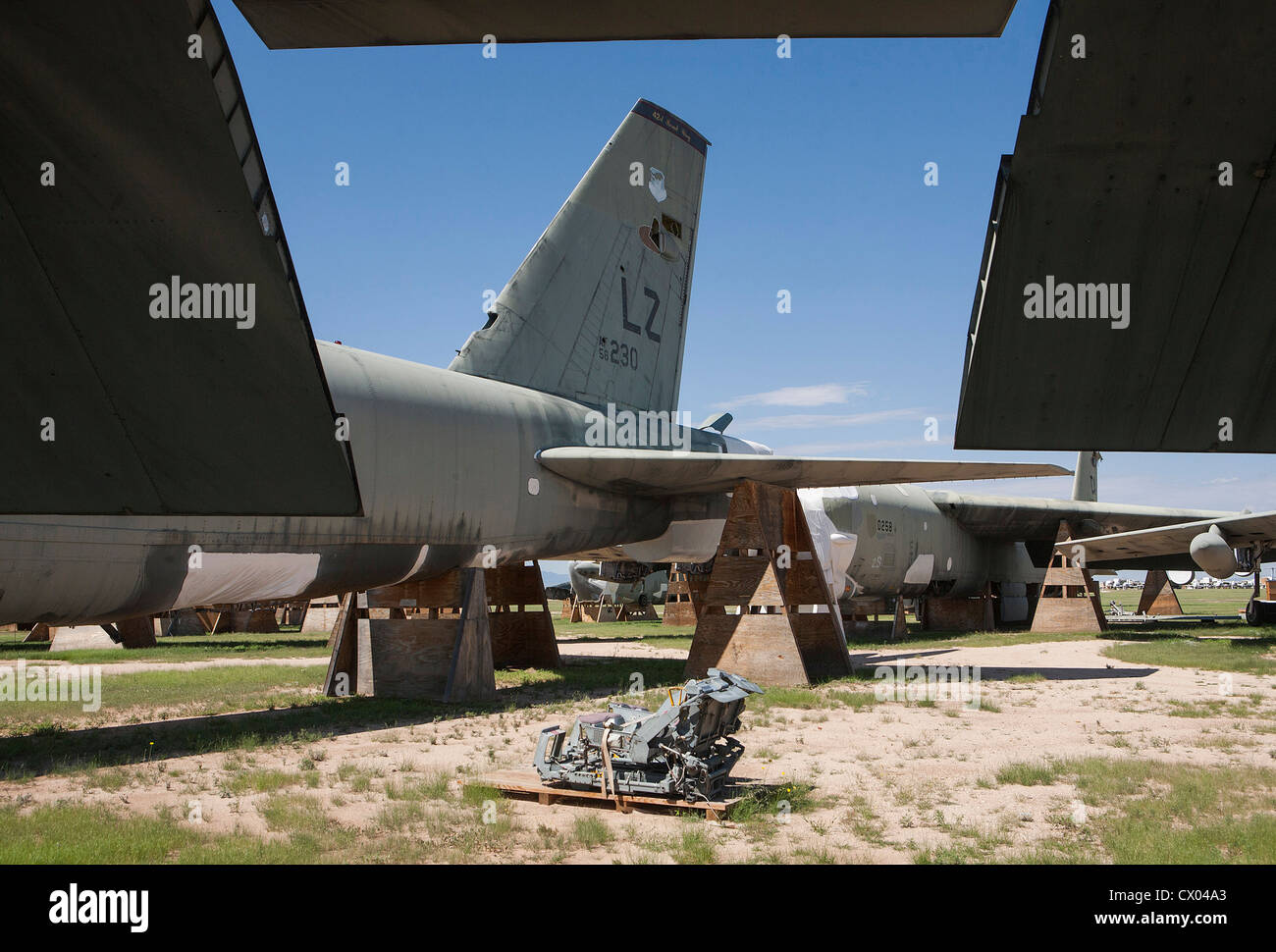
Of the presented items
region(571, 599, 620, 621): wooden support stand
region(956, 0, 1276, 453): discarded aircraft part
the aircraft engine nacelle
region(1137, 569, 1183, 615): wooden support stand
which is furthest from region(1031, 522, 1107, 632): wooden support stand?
region(956, 0, 1276, 453): discarded aircraft part

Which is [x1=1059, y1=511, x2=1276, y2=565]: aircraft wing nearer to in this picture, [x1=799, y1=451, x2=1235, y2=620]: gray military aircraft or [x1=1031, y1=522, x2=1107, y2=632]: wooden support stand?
[x1=799, y1=451, x2=1235, y2=620]: gray military aircraft

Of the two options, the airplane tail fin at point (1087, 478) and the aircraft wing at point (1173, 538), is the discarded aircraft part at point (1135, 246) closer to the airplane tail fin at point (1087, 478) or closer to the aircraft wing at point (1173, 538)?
the aircraft wing at point (1173, 538)

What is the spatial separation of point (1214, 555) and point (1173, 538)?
386 cm

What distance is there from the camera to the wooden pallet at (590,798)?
7.70m

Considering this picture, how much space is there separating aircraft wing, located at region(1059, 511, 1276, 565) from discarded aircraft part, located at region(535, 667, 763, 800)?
2217 cm

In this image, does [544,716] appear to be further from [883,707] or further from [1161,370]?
[1161,370]

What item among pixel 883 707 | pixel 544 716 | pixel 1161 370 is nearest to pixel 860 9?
pixel 1161 370

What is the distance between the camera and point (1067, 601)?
28984 millimetres

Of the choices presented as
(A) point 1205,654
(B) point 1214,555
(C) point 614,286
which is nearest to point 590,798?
(C) point 614,286

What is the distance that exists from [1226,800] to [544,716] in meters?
8.13

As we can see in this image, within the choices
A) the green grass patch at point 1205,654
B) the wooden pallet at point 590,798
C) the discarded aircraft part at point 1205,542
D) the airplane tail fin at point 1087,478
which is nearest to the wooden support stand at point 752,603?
the wooden pallet at point 590,798

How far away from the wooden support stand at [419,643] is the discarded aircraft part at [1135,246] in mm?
11603

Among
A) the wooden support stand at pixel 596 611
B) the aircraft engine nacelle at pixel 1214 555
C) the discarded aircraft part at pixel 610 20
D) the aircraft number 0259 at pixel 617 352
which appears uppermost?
the aircraft number 0259 at pixel 617 352
